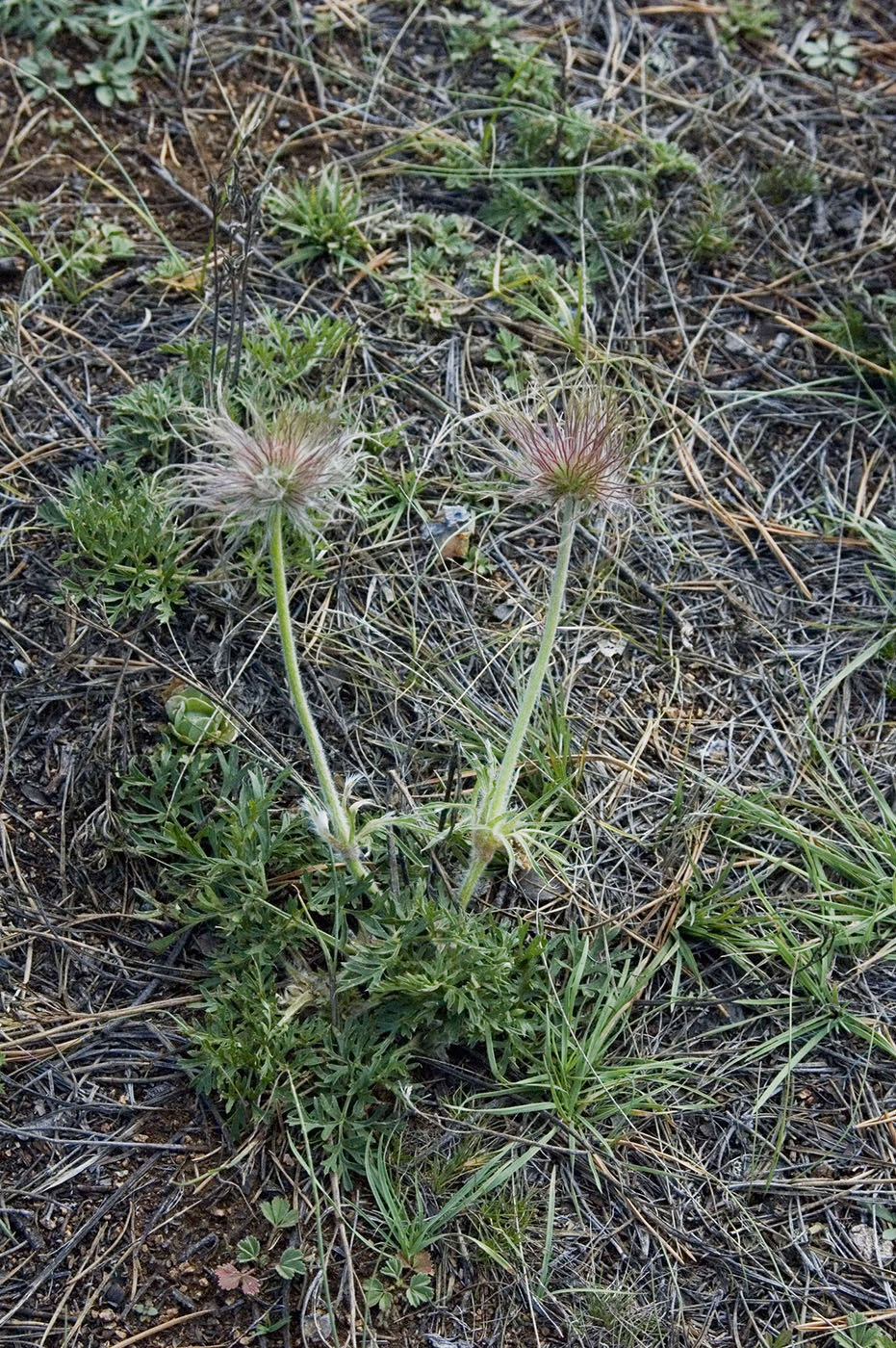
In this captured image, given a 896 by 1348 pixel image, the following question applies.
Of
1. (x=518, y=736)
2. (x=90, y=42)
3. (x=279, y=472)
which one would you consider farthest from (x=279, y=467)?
(x=90, y=42)

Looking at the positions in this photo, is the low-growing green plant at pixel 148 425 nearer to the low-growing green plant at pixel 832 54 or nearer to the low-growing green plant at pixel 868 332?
the low-growing green plant at pixel 868 332

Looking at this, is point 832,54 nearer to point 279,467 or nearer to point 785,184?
point 785,184

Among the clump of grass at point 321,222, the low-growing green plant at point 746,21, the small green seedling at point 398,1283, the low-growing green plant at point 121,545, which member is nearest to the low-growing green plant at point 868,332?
the low-growing green plant at point 746,21

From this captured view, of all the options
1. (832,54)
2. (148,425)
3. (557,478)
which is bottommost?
(148,425)

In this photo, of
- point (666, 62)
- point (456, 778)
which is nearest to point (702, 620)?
point (456, 778)

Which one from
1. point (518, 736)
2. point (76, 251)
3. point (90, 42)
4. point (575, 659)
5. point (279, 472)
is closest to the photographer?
point (279, 472)

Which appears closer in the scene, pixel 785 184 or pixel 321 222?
pixel 321 222

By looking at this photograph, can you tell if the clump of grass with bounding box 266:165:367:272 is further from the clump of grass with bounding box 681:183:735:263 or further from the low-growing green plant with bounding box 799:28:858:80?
the low-growing green plant with bounding box 799:28:858:80
